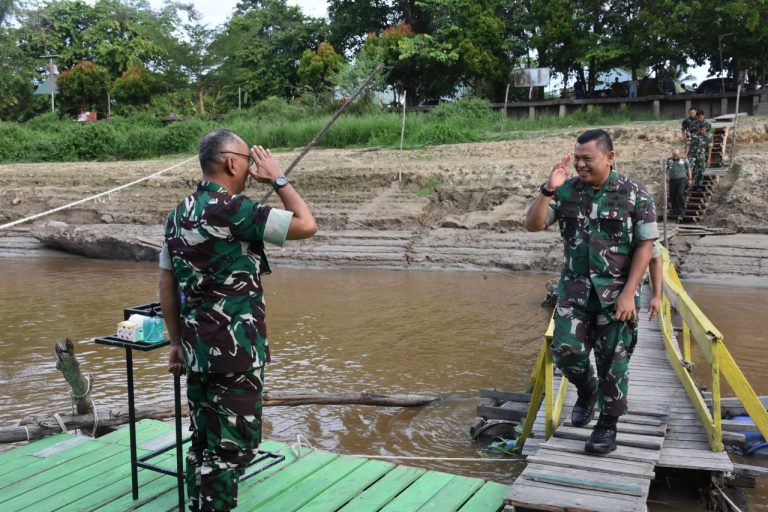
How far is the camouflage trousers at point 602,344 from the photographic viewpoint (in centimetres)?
390

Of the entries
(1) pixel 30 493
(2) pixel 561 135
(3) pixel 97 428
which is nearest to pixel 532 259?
(2) pixel 561 135

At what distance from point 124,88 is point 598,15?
1961 centimetres

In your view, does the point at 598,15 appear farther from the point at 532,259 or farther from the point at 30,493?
the point at 30,493

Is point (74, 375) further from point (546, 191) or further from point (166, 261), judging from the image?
point (546, 191)

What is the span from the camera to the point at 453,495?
3.61 meters

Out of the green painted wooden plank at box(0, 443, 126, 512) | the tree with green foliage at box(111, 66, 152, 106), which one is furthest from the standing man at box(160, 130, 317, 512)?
the tree with green foliage at box(111, 66, 152, 106)

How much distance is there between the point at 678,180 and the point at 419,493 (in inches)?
518

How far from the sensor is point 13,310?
11602 millimetres

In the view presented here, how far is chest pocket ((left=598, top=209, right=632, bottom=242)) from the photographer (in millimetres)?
3830

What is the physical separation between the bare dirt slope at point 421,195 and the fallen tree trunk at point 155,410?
8.59 metres

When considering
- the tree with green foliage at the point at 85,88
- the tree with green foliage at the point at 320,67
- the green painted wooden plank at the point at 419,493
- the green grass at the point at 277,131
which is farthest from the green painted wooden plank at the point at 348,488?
the tree with green foliage at the point at 85,88

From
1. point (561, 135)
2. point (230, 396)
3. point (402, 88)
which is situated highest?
point (402, 88)

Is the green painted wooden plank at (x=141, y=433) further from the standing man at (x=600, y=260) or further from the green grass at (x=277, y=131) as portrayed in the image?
the green grass at (x=277, y=131)

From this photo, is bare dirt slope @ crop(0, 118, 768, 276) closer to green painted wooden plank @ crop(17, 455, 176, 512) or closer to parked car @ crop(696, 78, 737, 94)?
parked car @ crop(696, 78, 737, 94)
